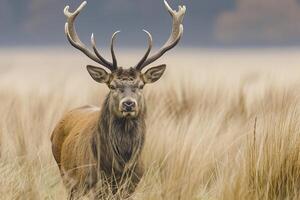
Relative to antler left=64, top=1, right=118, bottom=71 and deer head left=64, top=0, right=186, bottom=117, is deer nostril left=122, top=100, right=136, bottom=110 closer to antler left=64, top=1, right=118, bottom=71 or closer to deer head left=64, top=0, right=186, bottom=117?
deer head left=64, top=0, right=186, bottom=117

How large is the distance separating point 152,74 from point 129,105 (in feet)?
1.95

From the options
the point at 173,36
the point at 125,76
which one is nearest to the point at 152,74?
the point at 125,76

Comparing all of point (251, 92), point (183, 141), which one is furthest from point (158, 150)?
point (251, 92)

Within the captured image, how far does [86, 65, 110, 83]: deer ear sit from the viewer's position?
5.96 metres

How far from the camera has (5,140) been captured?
747 centimetres

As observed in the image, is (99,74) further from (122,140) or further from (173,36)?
(173,36)

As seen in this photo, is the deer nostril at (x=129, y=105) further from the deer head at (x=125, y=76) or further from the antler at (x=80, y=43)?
the antler at (x=80, y=43)

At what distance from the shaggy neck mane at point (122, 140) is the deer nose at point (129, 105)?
Answer: 0.22m

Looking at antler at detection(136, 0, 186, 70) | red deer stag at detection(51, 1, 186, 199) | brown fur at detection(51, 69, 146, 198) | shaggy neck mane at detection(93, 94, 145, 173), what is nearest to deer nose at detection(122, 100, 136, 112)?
red deer stag at detection(51, 1, 186, 199)

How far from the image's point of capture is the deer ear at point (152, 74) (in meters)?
5.96

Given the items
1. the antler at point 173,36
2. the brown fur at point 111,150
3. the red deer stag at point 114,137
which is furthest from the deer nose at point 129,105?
the antler at point 173,36

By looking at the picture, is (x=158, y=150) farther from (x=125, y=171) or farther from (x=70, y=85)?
(x=70, y=85)

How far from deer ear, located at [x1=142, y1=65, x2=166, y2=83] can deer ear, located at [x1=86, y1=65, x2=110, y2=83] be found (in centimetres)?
27

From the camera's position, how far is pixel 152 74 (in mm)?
6039
